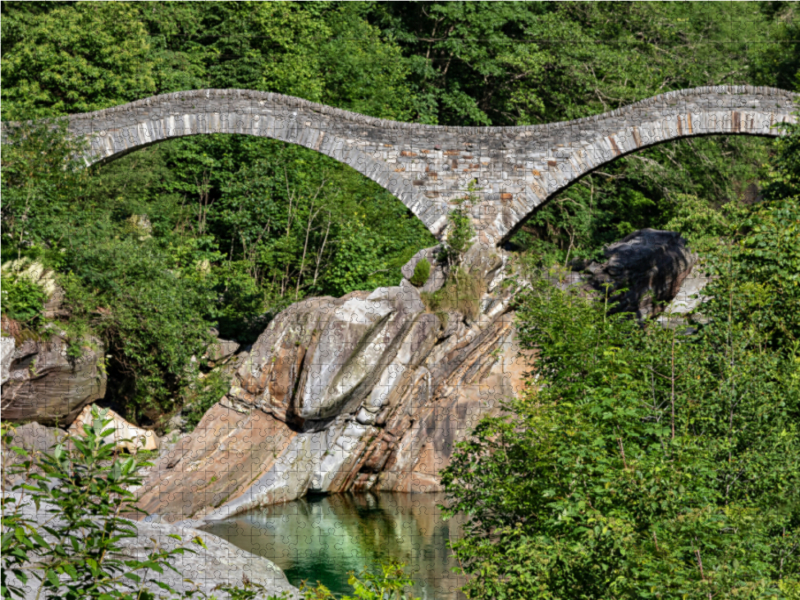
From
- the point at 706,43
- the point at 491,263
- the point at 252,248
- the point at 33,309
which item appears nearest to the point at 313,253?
the point at 252,248

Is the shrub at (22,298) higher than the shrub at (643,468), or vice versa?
the shrub at (22,298)

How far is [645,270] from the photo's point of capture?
16.4 meters

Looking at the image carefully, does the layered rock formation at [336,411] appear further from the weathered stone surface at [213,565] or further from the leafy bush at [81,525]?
the leafy bush at [81,525]

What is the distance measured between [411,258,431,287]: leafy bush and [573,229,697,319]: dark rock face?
3333 mm

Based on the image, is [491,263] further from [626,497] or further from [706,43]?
[706,43]

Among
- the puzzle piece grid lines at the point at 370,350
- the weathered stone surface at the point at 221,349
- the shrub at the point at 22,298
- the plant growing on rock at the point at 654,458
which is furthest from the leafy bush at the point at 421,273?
the plant growing on rock at the point at 654,458

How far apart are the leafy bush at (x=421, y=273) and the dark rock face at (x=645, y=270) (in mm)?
3333

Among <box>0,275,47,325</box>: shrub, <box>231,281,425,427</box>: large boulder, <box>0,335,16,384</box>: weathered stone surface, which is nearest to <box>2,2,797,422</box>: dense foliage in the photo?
<box>0,275,47,325</box>: shrub

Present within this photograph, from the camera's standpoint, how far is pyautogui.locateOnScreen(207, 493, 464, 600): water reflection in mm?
8578

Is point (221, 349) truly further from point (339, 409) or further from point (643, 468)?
point (643, 468)

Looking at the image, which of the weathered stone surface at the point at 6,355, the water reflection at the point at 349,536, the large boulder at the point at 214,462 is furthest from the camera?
the weathered stone surface at the point at 6,355

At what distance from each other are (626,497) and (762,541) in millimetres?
707

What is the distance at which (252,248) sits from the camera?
62.3 ft

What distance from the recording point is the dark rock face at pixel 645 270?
52.9 ft
